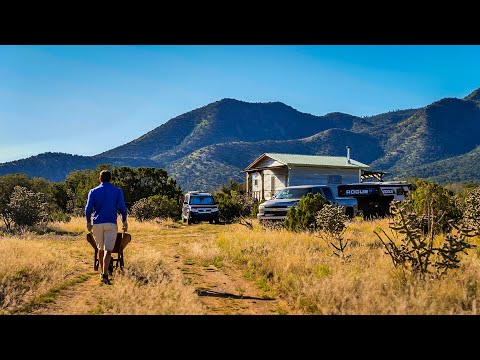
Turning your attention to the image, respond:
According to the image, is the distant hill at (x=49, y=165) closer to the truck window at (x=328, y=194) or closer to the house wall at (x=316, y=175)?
the house wall at (x=316, y=175)

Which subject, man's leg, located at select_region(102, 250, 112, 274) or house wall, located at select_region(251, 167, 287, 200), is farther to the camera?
house wall, located at select_region(251, 167, 287, 200)

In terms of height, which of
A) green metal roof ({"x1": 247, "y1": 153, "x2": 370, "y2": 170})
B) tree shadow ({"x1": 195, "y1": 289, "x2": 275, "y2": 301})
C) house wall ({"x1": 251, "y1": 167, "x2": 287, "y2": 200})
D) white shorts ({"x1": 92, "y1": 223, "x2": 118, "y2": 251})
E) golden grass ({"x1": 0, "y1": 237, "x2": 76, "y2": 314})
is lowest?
tree shadow ({"x1": 195, "y1": 289, "x2": 275, "y2": 301})

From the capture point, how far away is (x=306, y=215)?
48.8 feet

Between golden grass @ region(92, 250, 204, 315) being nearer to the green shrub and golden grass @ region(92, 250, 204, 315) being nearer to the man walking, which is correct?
the man walking

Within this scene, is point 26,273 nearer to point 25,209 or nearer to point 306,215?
point 306,215

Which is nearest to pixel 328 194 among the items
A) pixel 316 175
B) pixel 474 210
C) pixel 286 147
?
pixel 474 210

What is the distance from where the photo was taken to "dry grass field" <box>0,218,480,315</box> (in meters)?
6.06

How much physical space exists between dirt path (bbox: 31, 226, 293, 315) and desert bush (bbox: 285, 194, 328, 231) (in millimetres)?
4933

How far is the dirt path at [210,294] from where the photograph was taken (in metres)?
6.39

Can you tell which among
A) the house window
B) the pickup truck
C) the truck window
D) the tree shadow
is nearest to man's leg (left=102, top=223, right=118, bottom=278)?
the tree shadow

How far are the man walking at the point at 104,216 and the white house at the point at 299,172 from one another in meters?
26.9

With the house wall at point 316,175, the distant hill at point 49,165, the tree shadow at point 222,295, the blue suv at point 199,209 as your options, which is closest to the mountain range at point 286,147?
the distant hill at point 49,165
